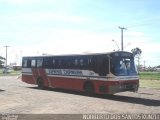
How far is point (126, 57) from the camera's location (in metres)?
22.8

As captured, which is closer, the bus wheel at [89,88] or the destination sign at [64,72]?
the bus wheel at [89,88]

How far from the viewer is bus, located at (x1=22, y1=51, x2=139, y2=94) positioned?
2189 cm

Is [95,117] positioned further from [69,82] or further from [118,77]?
[69,82]

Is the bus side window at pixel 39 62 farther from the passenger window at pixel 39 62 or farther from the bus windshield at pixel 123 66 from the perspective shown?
the bus windshield at pixel 123 66

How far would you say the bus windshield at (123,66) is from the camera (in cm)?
2184

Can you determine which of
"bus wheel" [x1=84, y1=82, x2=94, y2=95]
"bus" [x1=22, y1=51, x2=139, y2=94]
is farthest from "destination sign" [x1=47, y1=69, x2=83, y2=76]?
"bus wheel" [x1=84, y1=82, x2=94, y2=95]

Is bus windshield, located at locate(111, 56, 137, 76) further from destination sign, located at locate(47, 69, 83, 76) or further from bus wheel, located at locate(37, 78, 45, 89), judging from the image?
bus wheel, located at locate(37, 78, 45, 89)

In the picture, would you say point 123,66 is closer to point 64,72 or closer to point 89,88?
point 89,88

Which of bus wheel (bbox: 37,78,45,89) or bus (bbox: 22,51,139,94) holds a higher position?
bus (bbox: 22,51,139,94)

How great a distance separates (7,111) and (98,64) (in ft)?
28.2

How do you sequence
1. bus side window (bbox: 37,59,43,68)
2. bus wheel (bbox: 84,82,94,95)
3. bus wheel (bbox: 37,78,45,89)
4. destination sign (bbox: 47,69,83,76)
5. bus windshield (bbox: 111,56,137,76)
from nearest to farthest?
bus windshield (bbox: 111,56,137,76), bus wheel (bbox: 84,82,94,95), destination sign (bbox: 47,69,83,76), bus side window (bbox: 37,59,43,68), bus wheel (bbox: 37,78,45,89)

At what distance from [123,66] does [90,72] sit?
7.79 feet

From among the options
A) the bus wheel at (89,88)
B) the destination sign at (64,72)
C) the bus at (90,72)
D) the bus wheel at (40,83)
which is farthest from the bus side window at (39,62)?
the bus wheel at (89,88)

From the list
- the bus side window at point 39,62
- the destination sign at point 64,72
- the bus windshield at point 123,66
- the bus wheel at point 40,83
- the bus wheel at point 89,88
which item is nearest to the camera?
the bus windshield at point 123,66
